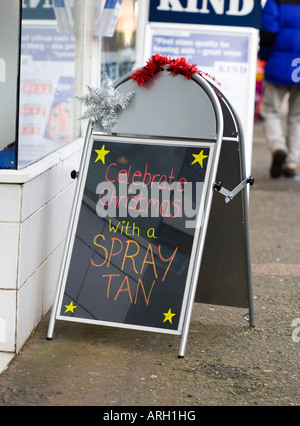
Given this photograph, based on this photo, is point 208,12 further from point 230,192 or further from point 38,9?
point 230,192

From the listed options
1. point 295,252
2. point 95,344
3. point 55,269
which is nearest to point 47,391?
point 95,344

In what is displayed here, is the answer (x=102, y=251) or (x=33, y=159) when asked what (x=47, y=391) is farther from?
(x=33, y=159)

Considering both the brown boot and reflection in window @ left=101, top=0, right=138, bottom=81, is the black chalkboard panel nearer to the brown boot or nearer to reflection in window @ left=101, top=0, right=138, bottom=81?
reflection in window @ left=101, top=0, right=138, bottom=81

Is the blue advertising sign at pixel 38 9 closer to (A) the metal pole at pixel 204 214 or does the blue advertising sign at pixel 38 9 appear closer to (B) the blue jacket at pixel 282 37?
(A) the metal pole at pixel 204 214

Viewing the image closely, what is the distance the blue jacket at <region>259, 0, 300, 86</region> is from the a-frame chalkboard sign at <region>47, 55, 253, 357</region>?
5099 millimetres

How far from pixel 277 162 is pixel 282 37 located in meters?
1.65

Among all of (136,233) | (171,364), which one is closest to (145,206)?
(136,233)

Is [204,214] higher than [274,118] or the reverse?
the reverse

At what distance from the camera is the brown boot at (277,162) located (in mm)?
10398

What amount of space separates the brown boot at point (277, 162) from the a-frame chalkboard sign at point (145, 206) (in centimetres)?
576

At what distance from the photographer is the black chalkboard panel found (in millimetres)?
4539

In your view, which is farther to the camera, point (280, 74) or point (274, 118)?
point (274, 118)

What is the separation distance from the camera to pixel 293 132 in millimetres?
10445
